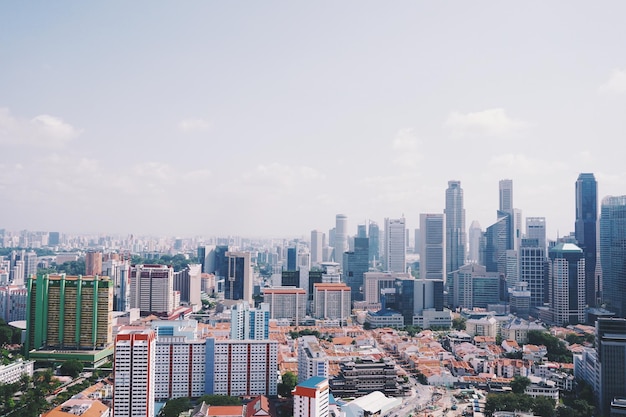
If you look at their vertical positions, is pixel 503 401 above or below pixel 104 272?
below

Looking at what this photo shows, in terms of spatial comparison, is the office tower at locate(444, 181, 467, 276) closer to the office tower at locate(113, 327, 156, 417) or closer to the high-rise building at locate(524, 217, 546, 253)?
the high-rise building at locate(524, 217, 546, 253)

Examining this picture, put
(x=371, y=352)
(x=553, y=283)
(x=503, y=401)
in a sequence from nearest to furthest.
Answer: (x=503, y=401), (x=371, y=352), (x=553, y=283)

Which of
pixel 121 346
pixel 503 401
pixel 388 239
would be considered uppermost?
pixel 388 239

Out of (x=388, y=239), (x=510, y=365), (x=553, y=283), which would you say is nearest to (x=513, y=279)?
(x=553, y=283)

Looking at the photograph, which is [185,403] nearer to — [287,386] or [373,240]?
[287,386]

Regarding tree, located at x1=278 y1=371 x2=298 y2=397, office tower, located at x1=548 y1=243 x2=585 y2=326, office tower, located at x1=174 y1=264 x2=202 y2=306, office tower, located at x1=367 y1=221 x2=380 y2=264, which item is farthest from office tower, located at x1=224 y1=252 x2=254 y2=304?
office tower, located at x1=367 y1=221 x2=380 y2=264

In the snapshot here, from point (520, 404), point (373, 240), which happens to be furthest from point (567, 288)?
point (373, 240)

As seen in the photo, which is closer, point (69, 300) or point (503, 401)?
Answer: point (503, 401)

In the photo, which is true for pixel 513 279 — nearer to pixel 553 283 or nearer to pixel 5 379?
pixel 553 283
